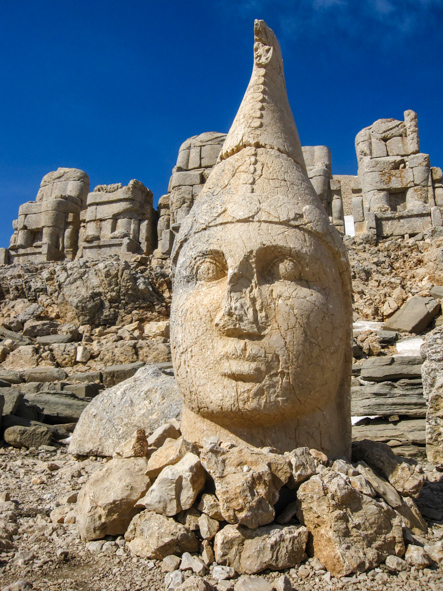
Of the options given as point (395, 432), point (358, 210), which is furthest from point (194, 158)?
point (395, 432)

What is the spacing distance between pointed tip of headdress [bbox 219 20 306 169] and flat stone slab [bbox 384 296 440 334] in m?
5.62

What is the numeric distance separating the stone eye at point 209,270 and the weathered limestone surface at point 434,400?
6.99 feet

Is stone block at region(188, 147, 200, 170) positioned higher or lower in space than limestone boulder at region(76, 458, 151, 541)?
higher

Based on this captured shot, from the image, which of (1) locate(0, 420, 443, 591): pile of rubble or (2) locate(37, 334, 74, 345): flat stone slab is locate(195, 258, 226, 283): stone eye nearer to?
(1) locate(0, 420, 443, 591): pile of rubble

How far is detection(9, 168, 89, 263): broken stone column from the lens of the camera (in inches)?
595

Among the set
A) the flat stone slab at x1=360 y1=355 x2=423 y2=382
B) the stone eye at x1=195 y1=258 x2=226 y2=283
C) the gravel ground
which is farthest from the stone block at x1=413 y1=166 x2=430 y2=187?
the gravel ground

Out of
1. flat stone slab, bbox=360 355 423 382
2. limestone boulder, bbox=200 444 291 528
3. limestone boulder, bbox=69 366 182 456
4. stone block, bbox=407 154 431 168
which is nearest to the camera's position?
limestone boulder, bbox=200 444 291 528

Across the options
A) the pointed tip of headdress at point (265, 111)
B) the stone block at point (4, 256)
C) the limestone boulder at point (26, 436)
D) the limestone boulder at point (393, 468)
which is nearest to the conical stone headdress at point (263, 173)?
the pointed tip of headdress at point (265, 111)

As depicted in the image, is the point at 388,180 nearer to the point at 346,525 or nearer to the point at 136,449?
the point at 136,449

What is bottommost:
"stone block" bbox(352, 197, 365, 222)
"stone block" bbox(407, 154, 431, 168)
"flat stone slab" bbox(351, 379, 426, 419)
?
"flat stone slab" bbox(351, 379, 426, 419)

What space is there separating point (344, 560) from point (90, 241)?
12835 millimetres

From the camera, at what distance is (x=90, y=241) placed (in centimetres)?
1373

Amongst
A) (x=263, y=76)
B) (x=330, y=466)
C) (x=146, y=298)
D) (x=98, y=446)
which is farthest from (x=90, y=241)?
(x=330, y=466)

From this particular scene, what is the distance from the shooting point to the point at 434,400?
3707mm
